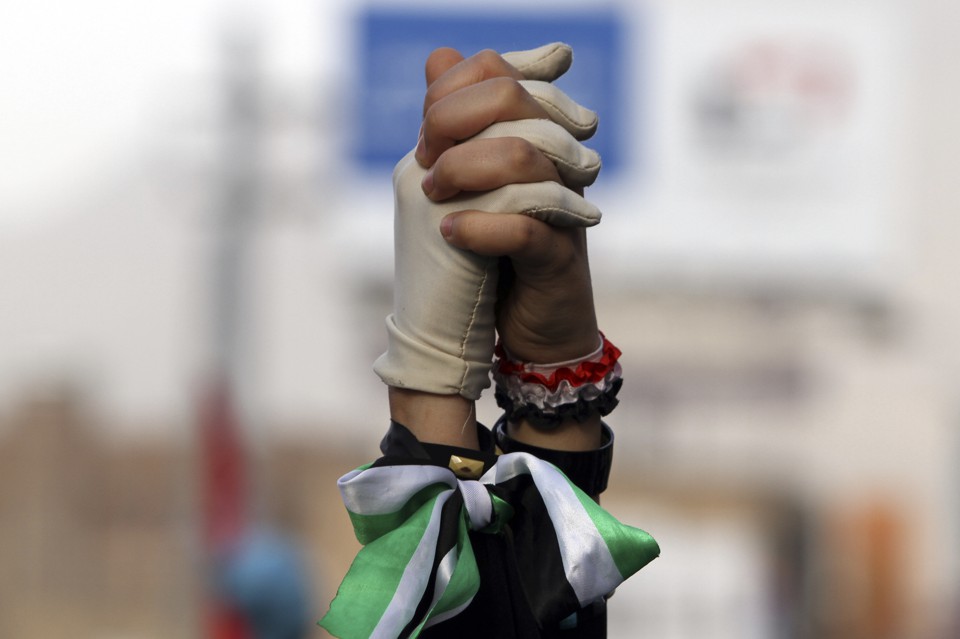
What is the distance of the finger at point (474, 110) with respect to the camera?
888 millimetres

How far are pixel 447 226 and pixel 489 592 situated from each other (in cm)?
22

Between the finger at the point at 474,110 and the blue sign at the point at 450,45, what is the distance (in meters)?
9.43

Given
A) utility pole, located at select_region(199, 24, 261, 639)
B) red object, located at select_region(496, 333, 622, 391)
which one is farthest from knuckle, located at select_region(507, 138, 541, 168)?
utility pole, located at select_region(199, 24, 261, 639)

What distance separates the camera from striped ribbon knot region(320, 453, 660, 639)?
0.90 metres

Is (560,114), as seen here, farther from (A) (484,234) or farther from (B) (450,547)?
(B) (450,547)

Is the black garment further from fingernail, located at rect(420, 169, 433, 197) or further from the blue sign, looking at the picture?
the blue sign

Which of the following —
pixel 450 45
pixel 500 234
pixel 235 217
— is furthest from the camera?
pixel 450 45

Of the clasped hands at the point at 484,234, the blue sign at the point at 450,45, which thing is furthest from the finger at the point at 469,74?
the blue sign at the point at 450,45

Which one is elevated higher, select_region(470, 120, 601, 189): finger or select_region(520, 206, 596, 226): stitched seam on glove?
select_region(470, 120, 601, 189): finger

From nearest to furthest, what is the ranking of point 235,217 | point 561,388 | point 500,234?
point 500,234, point 561,388, point 235,217

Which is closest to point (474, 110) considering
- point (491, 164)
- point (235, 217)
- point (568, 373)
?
point (491, 164)

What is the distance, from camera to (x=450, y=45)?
10727 mm

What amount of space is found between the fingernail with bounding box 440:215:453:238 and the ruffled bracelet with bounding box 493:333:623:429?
12 cm

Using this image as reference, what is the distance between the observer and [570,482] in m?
0.95
